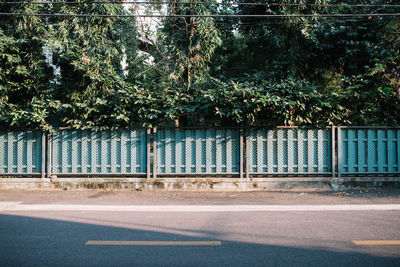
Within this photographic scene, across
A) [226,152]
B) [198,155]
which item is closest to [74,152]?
[198,155]

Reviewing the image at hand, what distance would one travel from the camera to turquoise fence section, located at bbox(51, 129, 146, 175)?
32.2 ft

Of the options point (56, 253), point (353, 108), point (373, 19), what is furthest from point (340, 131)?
point (56, 253)

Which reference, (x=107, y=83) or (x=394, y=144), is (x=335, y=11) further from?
(x=107, y=83)

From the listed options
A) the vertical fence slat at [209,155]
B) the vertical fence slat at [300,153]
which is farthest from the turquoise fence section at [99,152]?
the vertical fence slat at [300,153]

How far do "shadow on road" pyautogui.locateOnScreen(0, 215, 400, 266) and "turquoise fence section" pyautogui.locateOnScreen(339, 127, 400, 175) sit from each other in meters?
6.44

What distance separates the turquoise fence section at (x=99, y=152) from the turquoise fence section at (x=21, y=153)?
0.62 m

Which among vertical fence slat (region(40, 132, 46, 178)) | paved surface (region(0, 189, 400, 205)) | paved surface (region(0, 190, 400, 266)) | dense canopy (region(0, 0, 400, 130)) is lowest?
paved surface (region(0, 189, 400, 205))

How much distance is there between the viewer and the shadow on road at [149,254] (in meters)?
3.66

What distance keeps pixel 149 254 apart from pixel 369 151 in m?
8.65

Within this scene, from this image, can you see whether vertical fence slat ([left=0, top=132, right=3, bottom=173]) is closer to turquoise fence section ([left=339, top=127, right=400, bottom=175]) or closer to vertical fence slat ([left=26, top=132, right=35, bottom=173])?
vertical fence slat ([left=26, top=132, right=35, bottom=173])

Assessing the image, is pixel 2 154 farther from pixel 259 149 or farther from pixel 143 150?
pixel 259 149

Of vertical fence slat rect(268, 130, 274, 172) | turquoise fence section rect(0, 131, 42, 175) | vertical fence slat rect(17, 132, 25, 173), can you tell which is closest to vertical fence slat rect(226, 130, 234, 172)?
vertical fence slat rect(268, 130, 274, 172)

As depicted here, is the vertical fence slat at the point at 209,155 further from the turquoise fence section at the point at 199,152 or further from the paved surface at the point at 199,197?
the paved surface at the point at 199,197

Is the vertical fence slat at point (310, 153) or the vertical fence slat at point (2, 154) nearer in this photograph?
the vertical fence slat at point (310, 153)
